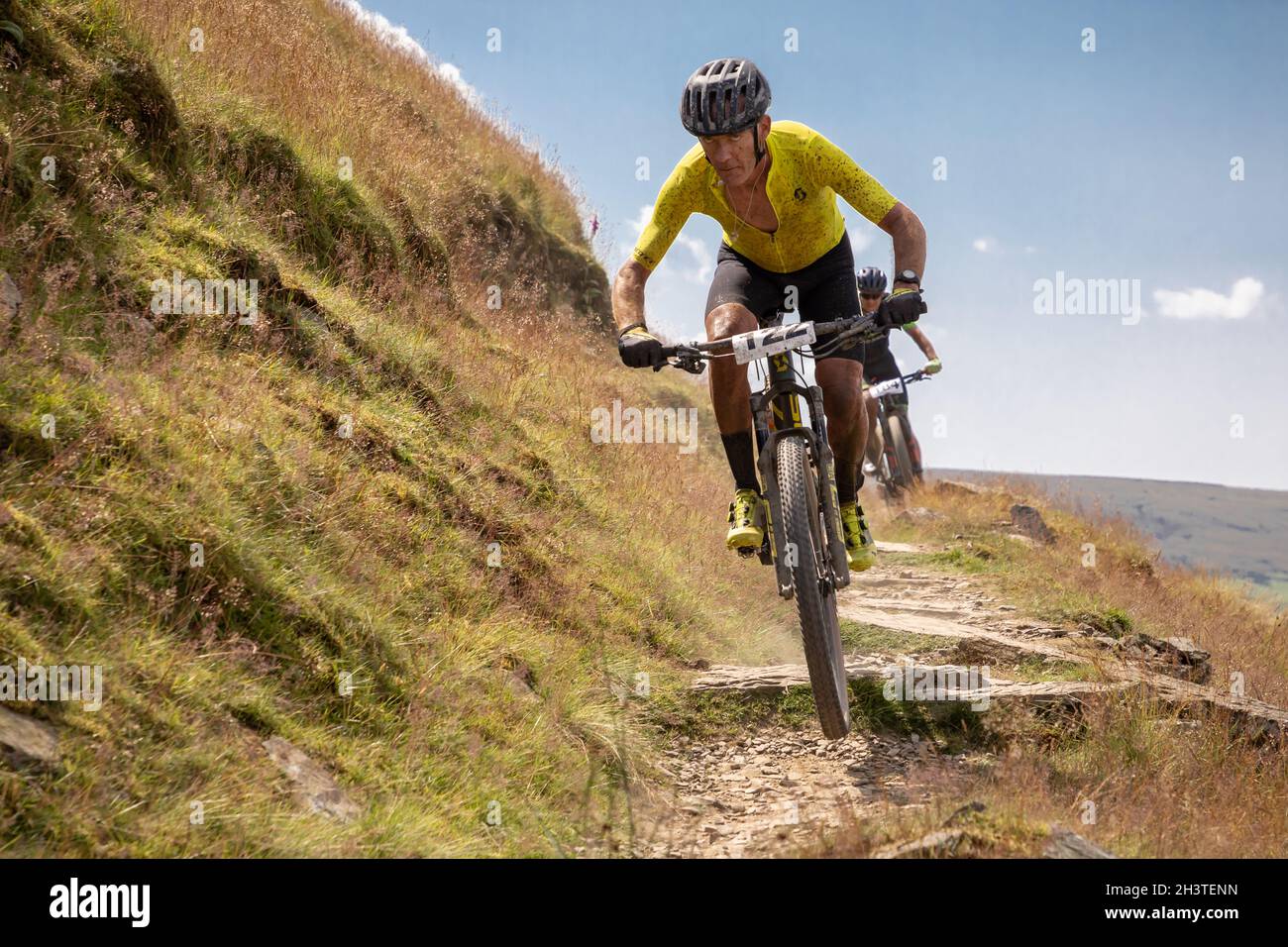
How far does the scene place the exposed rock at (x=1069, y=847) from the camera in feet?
8.63

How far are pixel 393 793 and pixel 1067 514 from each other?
523 inches

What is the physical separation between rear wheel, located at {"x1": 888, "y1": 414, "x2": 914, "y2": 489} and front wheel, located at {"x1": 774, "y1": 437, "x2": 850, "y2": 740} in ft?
31.7

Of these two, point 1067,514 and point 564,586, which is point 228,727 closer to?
point 564,586

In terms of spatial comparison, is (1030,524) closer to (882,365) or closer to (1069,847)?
(882,365)

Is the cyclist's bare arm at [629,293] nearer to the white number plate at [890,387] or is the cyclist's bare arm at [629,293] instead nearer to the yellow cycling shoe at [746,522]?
the yellow cycling shoe at [746,522]

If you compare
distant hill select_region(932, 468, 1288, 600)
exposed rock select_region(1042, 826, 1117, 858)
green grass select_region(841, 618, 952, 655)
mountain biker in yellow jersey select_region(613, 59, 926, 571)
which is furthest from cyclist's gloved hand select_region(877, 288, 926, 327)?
distant hill select_region(932, 468, 1288, 600)

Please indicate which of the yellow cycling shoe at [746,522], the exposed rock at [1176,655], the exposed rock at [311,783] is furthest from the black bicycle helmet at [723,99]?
the exposed rock at [1176,655]

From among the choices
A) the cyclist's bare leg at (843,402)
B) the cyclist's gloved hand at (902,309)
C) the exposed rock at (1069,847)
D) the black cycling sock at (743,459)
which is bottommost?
the exposed rock at (1069,847)

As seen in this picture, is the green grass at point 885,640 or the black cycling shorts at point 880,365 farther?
the black cycling shorts at point 880,365

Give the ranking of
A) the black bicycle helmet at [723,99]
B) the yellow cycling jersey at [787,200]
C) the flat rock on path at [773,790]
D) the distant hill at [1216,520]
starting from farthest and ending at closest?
1. the distant hill at [1216,520]
2. the yellow cycling jersey at [787,200]
3. the black bicycle helmet at [723,99]
4. the flat rock on path at [773,790]

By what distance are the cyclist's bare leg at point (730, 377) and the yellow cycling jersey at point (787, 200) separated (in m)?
0.48
